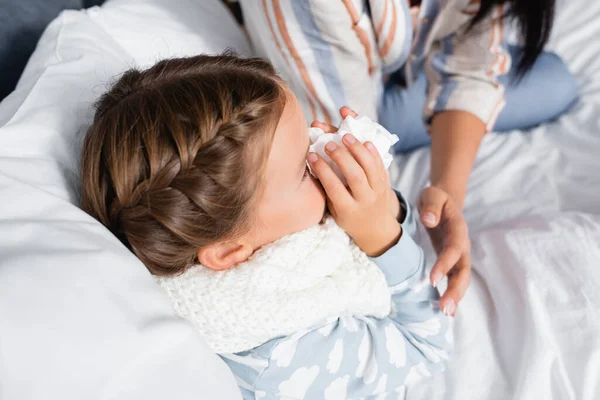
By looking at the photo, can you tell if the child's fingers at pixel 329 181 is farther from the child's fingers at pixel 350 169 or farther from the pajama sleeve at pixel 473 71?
the pajama sleeve at pixel 473 71

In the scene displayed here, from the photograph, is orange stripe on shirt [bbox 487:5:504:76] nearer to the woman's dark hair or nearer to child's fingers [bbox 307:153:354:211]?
the woman's dark hair

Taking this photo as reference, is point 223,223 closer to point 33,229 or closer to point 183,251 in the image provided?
point 183,251

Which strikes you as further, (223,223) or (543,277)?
(543,277)

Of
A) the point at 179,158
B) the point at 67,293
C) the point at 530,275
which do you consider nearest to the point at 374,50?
the point at 530,275

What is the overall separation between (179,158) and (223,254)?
143 millimetres

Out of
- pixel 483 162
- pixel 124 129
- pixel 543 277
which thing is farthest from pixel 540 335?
pixel 124 129

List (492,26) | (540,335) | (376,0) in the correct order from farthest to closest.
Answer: (492,26) → (376,0) → (540,335)

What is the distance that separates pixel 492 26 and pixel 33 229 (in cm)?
91

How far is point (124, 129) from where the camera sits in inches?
22.5

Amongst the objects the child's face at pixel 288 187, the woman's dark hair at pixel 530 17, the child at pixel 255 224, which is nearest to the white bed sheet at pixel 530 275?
the child at pixel 255 224

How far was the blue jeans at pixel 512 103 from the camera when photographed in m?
1.19

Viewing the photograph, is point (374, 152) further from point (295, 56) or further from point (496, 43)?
point (496, 43)

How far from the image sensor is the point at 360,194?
2.12 feet

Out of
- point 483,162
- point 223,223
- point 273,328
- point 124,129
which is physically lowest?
point 483,162
